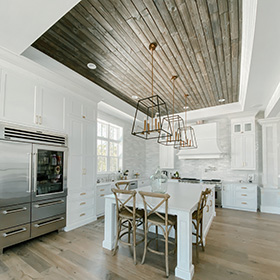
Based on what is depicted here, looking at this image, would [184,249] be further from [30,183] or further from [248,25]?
[248,25]

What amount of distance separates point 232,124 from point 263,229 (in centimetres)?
318

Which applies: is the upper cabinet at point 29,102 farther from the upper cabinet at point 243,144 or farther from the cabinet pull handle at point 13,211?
the upper cabinet at point 243,144

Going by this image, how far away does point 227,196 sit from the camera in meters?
5.32

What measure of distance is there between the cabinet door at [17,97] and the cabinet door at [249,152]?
570 centimetres

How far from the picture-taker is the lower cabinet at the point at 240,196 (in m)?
5.01

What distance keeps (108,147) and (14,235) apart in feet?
11.5

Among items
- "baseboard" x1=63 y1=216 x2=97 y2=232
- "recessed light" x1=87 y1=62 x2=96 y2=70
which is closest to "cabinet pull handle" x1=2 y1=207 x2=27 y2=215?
"baseboard" x1=63 y1=216 x2=97 y2=232

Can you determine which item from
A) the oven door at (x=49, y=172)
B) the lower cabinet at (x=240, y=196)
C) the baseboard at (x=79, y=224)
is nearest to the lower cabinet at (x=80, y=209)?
the baseboard at (x=79, y=224)

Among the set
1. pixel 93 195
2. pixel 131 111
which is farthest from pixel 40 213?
pixel 131 111

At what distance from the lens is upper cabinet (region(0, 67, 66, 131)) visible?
2674 millimetres

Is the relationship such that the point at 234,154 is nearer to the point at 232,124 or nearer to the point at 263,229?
the point at 232,124

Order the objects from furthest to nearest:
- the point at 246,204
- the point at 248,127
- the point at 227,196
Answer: the point at 248,127 < the point at 227,196 < the point at 246,204

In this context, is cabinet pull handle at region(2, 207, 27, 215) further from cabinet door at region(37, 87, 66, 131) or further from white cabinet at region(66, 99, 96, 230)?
cabinet door at region(37, 87, 66, 131)

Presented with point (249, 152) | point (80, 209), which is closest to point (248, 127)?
point (249, 152)
